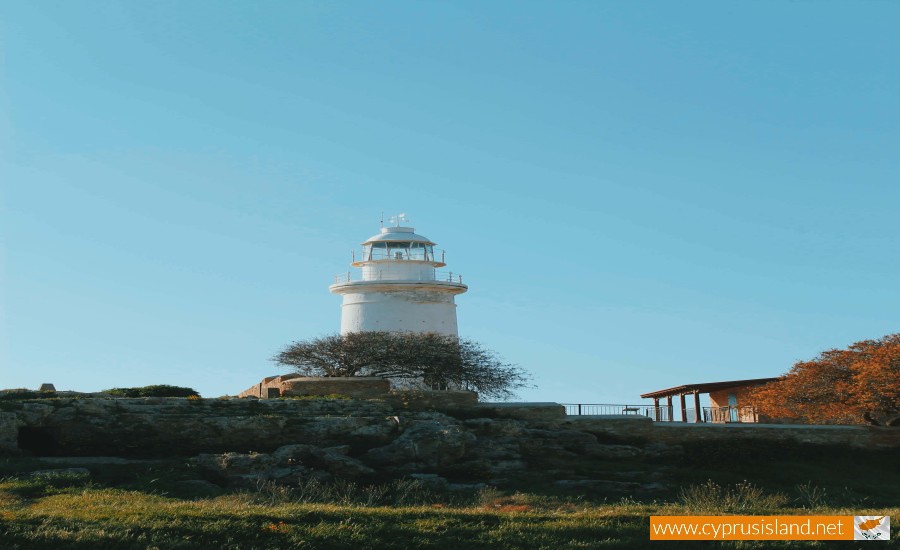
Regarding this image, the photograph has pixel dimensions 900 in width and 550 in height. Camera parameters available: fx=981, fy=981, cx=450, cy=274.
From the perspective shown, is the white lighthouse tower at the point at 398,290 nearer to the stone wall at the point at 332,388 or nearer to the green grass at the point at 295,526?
the stone wall at the point at 332,388

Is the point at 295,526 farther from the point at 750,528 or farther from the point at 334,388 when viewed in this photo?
the point at 334,388

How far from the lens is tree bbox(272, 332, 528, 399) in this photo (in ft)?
111

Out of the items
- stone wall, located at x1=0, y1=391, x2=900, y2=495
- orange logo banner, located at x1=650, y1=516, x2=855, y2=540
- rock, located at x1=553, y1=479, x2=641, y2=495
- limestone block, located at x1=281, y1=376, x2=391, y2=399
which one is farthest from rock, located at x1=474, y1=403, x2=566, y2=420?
orange logo banner, located at x1=650, y1=516, x2=855, y2=540

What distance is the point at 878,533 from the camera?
13.0 metres

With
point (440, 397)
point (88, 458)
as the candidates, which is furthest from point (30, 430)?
point (440, 397)

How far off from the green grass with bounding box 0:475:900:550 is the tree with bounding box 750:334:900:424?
13648mm

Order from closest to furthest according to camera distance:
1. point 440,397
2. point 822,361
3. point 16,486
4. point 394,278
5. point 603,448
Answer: point 16,486 < point 603,448 < point 440,397 < point 822,361 < point 394,278

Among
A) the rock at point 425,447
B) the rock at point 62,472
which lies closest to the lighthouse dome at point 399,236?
the rock at point 425,447

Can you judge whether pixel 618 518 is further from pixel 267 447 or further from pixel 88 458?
pixel 88 458

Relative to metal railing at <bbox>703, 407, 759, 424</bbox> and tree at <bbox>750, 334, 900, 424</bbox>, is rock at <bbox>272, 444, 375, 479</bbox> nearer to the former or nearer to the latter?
tree at <bbox>750, 334, 900, 424</bbox>

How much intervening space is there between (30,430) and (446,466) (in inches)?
351

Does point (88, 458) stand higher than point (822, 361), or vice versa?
point (822, 361)

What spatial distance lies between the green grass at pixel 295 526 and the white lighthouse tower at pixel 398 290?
21.8 metres

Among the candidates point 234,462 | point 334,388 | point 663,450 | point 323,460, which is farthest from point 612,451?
point 234,462
